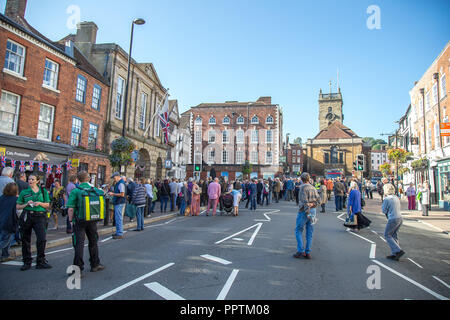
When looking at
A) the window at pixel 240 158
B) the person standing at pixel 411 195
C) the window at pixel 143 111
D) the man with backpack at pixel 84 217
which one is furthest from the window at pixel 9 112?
the window at pixel 240 158

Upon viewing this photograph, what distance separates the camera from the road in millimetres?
4004

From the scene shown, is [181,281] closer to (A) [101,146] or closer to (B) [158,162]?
(A) [101,146]

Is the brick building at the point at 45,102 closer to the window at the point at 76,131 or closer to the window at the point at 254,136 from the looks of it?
the window at the point at 76,131

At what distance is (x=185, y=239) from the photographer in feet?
25.8

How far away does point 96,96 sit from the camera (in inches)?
722

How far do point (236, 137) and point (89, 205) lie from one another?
41.8 meters

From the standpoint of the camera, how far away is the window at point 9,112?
12266mm

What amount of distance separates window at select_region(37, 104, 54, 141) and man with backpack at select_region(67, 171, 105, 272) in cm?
1140

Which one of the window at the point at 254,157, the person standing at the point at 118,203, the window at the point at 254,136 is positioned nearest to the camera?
the person standing at the point at 118,203

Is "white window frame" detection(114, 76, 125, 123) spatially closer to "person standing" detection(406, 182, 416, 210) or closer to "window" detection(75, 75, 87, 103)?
"window" detection(75, 75, 87, 103)

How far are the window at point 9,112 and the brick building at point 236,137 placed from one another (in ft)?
102

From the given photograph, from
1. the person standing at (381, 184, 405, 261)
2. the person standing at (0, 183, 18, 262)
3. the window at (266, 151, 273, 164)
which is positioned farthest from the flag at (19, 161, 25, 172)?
the window at (266, 151, 273, 164)
